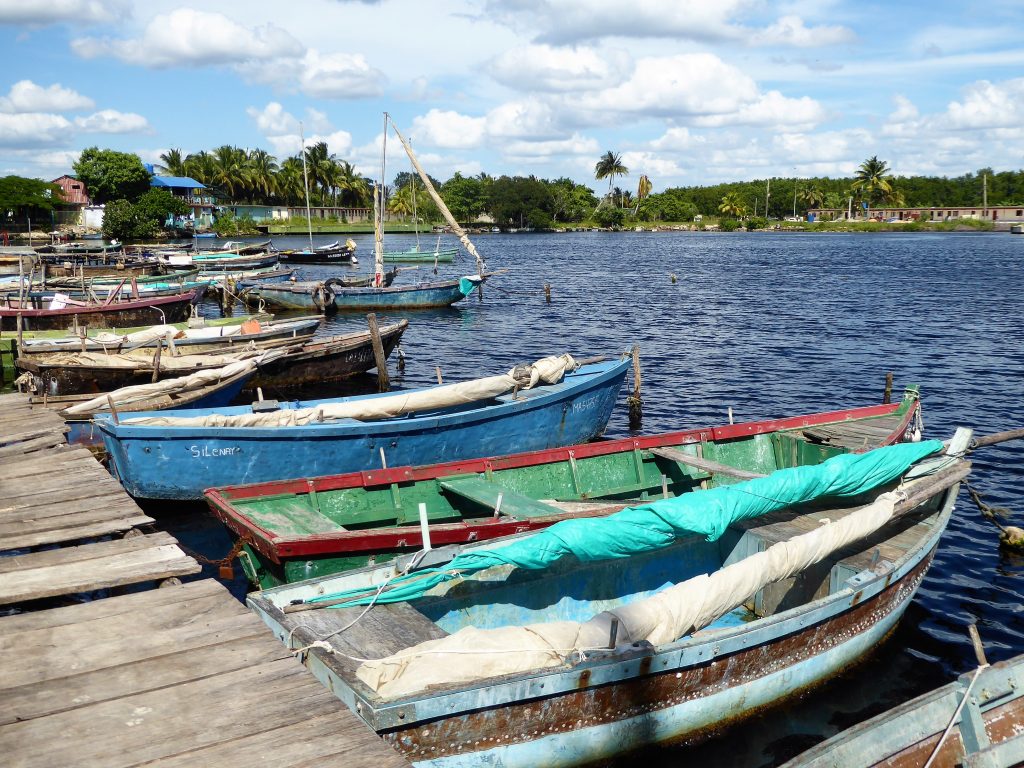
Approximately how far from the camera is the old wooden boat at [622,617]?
614 centimetres

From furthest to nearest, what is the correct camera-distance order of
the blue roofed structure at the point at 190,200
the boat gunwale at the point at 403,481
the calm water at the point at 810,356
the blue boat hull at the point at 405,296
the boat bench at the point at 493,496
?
the blue roofed structure at the point at 190,200
the blue boat hull at the point at 405,296
the calm water at the point at 810,356
the boat bench at the point at 493,496
the boat gunwale at the point at 403,481

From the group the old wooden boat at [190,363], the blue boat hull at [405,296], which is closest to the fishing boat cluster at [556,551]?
the old wooden boat at [190,363]

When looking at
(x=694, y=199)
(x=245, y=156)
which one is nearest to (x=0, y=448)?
(x=245, y=156)

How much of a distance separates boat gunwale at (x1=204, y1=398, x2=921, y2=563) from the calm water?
110 inches

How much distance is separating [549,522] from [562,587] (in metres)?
1.00

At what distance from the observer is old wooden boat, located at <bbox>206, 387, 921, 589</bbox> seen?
9.05 metres

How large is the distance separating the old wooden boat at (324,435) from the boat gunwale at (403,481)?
76.2 inches

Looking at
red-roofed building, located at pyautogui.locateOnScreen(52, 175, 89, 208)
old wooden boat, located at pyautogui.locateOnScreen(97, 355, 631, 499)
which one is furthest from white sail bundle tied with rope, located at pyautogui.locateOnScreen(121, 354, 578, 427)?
red-roofed building, located at pyautogui.locateOnScreen(52, 175, 89, 208)

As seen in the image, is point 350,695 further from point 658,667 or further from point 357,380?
point 357,380

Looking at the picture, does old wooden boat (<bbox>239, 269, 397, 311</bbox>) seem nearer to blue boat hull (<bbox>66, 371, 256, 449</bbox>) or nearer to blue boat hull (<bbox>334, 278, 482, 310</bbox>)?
blue boat hull (<bbox>334, 278, 482, 310</bbox>)

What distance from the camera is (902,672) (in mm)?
9961

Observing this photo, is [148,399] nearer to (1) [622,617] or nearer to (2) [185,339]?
(2) [185,339]

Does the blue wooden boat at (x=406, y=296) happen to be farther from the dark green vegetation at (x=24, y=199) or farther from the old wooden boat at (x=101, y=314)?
the dark green vegetation at (x=24, y=199)

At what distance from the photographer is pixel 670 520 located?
27.1 feet
